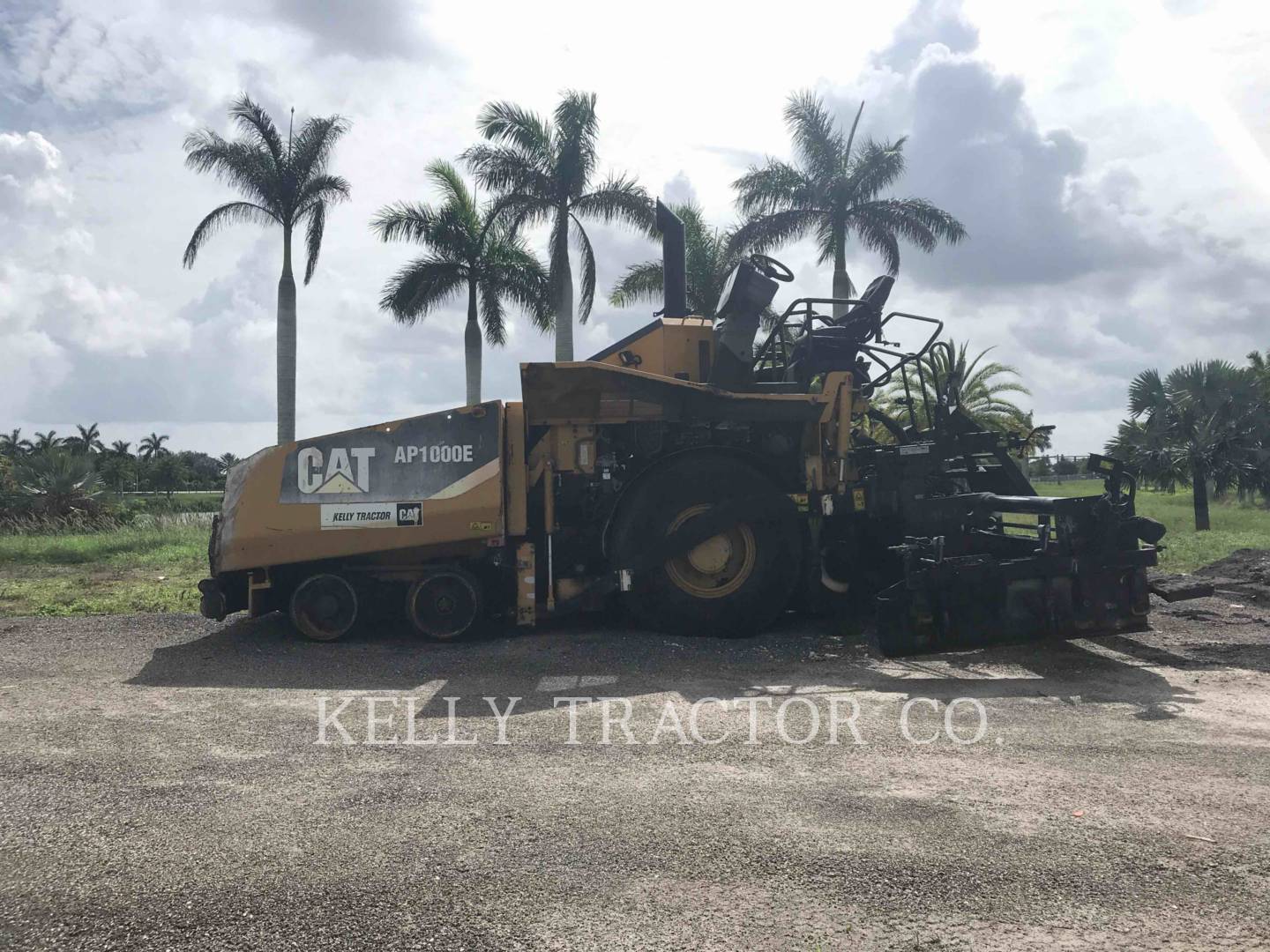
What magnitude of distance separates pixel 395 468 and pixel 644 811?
5131 millimetres

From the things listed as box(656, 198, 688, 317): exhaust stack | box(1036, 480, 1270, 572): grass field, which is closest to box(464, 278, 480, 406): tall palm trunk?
box(1036, 480, 1270, 572): grass field

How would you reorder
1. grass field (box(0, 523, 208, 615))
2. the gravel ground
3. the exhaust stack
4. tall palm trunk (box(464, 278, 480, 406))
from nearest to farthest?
the gravel ground → the exhaust stack → grass field (box(0, 523, 208, 615)) → tall palm trunk (box(464, 278, 480, 406))

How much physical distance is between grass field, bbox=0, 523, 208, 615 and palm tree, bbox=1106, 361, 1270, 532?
73.8 feet

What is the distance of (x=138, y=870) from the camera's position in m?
3.78

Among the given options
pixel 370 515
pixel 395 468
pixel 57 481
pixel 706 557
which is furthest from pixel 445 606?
pixel 57 481

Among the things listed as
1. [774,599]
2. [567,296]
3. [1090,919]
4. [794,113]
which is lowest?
[1090,919]

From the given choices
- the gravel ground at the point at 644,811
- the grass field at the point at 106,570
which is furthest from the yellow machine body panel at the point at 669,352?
the grass field at the point at 106,570

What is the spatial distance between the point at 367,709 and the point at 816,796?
3068mm

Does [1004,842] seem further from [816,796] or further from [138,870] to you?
[138,870]

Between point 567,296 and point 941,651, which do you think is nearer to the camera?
point 941,651

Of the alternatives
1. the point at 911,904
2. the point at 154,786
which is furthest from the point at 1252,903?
the point at 154,786

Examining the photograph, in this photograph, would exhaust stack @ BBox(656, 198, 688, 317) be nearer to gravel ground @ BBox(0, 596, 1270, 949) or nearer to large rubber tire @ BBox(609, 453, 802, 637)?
large rubber tire @ BBox(609, 453, 802, 637)

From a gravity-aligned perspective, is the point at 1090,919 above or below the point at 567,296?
below

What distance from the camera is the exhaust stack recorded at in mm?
9867
